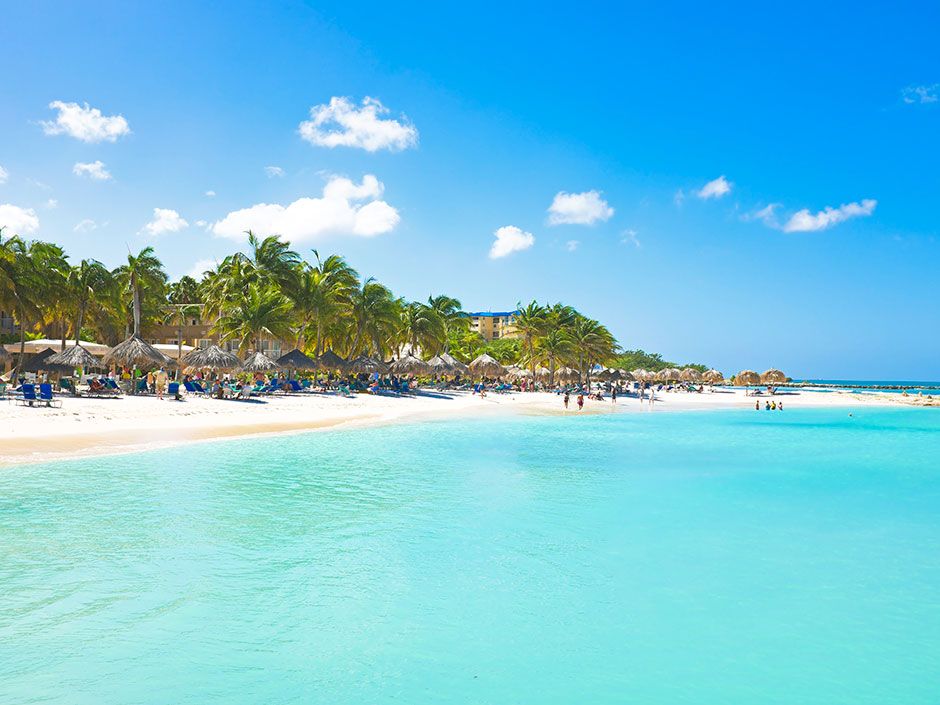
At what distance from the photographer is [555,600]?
714cm

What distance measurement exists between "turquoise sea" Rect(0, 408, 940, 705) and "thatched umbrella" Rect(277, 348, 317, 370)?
21529 mm

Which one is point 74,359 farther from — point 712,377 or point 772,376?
point 772,376

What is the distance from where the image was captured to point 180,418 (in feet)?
73.5

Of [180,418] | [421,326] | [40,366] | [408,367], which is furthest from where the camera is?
[421,326]

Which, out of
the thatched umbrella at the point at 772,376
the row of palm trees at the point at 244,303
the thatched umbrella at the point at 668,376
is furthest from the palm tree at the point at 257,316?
the thatched umbrella at the point at 772,376

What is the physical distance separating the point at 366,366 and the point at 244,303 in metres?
8.61

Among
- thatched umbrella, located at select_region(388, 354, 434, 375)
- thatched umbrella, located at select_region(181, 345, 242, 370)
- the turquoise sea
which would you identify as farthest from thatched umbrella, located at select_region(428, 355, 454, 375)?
the turquoise sea

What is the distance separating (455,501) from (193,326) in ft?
161

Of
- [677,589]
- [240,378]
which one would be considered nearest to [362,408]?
[240,378]

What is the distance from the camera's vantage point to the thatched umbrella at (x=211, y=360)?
30.5m

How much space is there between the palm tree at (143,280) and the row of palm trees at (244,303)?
75 millimetres

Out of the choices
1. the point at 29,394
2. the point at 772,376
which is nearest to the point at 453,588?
the point at 29,394

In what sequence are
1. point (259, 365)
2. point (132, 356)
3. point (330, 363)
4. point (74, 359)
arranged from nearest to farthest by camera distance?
point (74, 359)
point (132, 356)
point (259, 365)
point (330, 363)

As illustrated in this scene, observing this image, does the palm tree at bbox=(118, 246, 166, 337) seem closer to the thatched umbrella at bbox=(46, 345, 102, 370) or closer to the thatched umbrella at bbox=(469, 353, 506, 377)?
the thatched umbrella at bbox=(46, 345, 102, 370)
